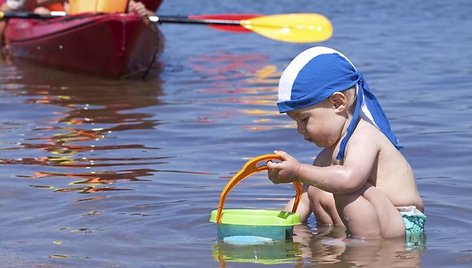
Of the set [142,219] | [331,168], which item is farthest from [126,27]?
[331,168]

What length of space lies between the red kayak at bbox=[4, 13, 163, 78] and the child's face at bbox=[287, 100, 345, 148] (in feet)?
18.3

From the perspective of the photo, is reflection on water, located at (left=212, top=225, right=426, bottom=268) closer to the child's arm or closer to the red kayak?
the child's arm

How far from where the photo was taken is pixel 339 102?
13.1 feet

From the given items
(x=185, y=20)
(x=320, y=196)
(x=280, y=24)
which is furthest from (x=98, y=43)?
(x=320, y=196)

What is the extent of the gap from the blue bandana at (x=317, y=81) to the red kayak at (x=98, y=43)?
5570mm

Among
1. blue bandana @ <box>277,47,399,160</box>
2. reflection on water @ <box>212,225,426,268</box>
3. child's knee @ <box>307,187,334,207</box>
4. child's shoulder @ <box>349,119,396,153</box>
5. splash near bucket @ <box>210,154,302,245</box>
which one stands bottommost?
reflection on water @ <box>212,225,426,268</box>

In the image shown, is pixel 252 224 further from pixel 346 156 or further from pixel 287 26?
pixel 287 26

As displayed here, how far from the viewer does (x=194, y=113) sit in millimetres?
7605

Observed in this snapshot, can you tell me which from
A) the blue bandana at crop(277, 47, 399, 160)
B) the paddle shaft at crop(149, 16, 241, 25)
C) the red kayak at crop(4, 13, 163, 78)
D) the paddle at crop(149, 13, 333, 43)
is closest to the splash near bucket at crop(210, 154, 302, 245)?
the blue bandana at crop(277, 47, 399, 160)

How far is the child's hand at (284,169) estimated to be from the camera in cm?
380

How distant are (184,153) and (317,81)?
226 cm

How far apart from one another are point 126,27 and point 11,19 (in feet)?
7.24

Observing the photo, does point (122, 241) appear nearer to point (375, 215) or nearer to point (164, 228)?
point (164, 228)

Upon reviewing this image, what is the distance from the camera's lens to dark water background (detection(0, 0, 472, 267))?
156 inches
